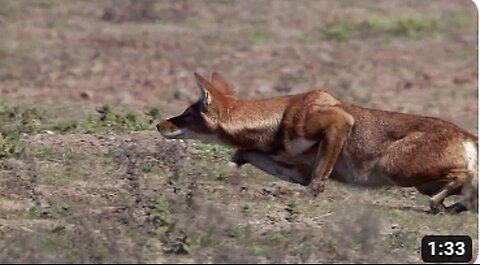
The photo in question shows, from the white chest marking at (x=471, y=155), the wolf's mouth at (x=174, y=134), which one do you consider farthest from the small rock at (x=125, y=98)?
the white chest marking at (x=471, y=155)

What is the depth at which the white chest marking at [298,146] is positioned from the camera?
9930mm

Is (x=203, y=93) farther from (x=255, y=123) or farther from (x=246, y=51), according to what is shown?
(x=246, y=51)

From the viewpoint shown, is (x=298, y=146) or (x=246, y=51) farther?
(x=246, y=51)

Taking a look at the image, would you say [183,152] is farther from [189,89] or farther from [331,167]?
[189,89]

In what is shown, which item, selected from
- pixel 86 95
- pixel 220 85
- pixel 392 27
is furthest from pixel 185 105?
pixel 220 85

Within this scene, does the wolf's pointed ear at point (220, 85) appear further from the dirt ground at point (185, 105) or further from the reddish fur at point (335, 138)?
the dirt ground at point (185, 105)

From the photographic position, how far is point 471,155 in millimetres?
9742

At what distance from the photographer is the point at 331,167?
995 cm

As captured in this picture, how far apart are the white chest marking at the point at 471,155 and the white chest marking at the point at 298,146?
999 millimetres

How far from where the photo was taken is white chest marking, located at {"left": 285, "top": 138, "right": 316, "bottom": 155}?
993 cm

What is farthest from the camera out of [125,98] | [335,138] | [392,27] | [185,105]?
[392,27]

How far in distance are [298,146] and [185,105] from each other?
239 inches

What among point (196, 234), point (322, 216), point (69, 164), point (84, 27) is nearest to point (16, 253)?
point (196, 234)

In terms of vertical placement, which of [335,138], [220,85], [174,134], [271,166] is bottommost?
[271,166]
